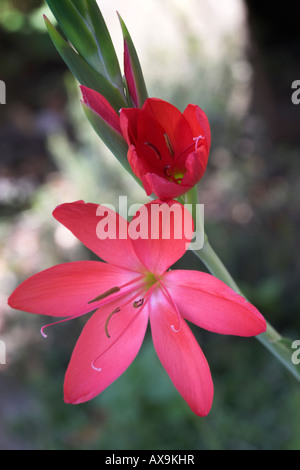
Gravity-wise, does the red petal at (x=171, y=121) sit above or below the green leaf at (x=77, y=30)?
below

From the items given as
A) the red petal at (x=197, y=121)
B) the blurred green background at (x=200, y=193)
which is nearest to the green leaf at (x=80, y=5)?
the red petal at (x=197, y=121)

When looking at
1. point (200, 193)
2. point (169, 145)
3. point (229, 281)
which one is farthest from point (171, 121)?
point (200, 193)

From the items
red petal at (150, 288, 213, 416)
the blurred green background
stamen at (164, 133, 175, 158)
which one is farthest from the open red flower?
the blurred green background

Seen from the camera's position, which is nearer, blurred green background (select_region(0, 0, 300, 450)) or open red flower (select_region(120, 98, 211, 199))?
open red flower (select_region(120, 98, 211, 199))

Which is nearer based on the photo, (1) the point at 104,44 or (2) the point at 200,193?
(1) the point at 104,44

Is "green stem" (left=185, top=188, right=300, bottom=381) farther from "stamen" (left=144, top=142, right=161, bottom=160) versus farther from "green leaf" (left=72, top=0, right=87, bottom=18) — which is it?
"green leaf" (left=72, top=0, right=87, bottom=18)

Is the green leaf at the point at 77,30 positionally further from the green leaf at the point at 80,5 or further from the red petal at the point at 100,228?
the red petal at the point at 100,228

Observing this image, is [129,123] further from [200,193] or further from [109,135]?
[200,193]
